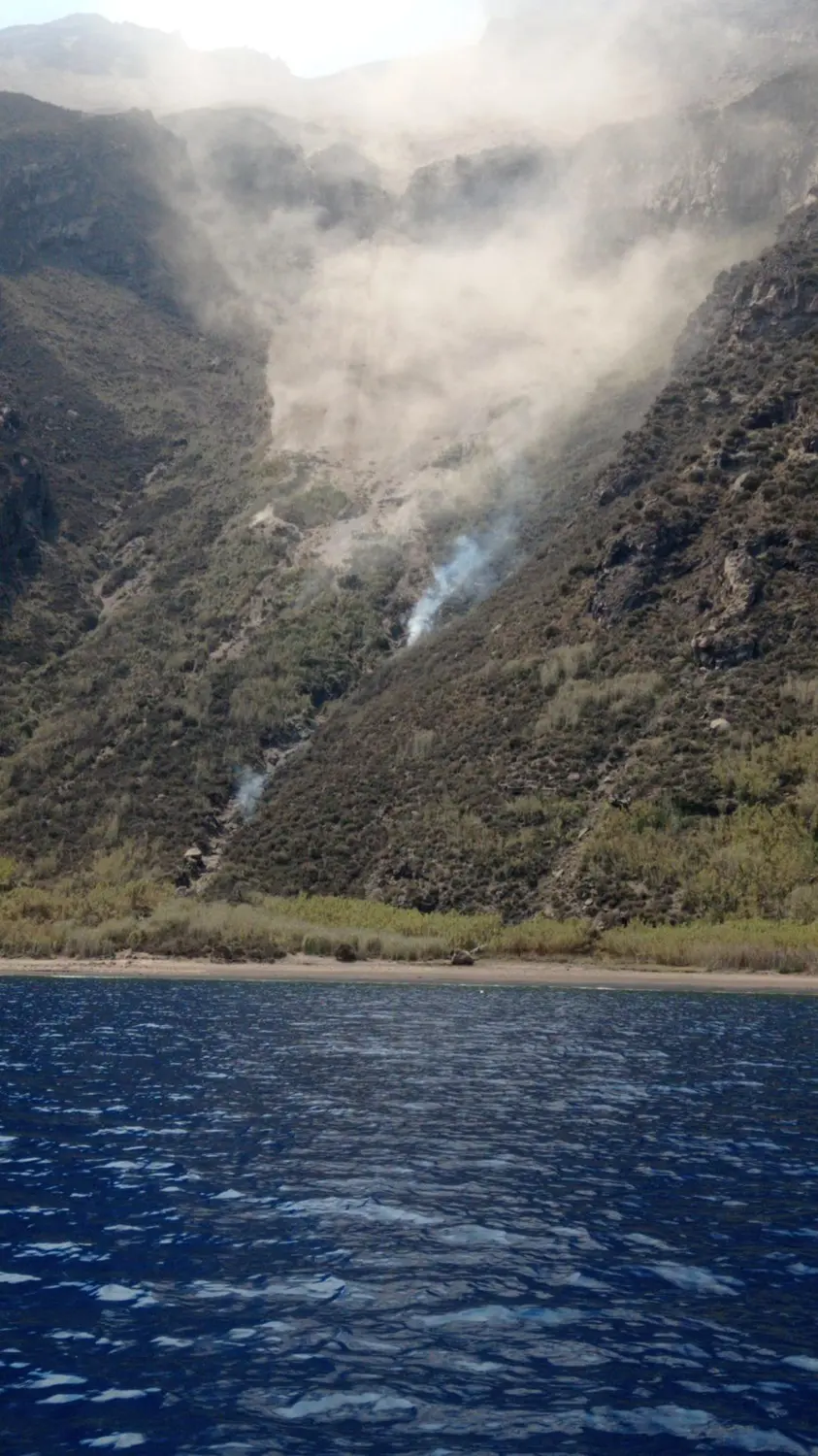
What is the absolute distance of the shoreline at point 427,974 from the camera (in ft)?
227

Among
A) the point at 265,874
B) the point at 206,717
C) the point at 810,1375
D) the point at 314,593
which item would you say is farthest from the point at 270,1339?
the point at 314,593

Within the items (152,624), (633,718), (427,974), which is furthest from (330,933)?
(152,624)

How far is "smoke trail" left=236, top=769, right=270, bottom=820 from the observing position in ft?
405

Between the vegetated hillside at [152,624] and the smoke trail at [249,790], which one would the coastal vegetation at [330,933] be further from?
the smoke trail at [249,790]

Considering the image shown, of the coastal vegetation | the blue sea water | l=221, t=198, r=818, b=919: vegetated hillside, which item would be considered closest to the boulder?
the coastal vegetation

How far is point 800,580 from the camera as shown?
99.4m

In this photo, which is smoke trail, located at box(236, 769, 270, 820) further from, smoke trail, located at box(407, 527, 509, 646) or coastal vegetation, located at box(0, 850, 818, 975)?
smoke trail, located at box(407, 527, 509, 646)

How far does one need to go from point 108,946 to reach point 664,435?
74.5 meters

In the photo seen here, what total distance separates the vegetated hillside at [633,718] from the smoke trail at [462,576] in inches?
488

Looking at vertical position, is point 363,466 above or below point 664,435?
above

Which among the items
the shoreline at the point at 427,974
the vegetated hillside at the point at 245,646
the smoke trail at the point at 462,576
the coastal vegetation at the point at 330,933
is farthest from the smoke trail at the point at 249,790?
the shoreline at the point at 427,974

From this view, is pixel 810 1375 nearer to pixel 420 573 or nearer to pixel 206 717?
pixel 206 717

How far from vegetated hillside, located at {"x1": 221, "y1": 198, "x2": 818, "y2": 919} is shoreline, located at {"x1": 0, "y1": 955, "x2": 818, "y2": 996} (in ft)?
23.6

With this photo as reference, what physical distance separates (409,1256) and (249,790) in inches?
4330
